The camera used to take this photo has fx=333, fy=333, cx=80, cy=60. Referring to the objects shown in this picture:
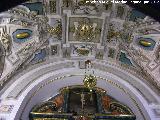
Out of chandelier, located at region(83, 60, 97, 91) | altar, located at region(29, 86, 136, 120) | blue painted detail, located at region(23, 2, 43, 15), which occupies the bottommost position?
altar, located at region(29, 86, 136, 120)

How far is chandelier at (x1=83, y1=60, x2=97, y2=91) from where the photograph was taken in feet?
32.4

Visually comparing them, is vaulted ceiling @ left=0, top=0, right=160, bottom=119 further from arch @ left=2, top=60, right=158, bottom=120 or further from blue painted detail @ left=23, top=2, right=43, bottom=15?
arch @ left=2, top=60, right=158, bottom=120

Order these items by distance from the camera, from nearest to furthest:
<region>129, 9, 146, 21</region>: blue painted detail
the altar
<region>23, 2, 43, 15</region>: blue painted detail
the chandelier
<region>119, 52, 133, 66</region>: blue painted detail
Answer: <region>23, 2, 43, 15</region>: blue painted detail, <region>129, 9, 146, 21</region>: blue painted detail, the altar, <region>119, 52, 133, 66</region>: blue painted detail, the chandelier

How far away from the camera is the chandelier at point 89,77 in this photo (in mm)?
9875

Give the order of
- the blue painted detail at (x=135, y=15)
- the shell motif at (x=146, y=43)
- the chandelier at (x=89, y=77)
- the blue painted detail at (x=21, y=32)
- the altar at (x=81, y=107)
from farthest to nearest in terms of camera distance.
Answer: the chandelier at (x=89, y=77)
the altar at (x=81, y=107)
the shell motif at (x=146, y=43)
the blue painted detail at (x=21, y=32)
the blue painted detail at (x=135, y=15)

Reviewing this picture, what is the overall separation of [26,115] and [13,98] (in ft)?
2.57

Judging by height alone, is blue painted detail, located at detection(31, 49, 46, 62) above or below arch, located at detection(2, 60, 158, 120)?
above

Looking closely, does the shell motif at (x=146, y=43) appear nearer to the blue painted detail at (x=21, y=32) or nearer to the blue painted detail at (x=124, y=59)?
the blue painted detail at (x=124, y=59)

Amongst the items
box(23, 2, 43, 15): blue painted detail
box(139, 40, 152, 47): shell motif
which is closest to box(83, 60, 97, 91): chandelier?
box(139, 40, 152, 47): shell motif

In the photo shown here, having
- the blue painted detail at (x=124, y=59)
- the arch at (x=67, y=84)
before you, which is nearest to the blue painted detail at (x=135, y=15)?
the blue painted detail at (x=124, y=59)

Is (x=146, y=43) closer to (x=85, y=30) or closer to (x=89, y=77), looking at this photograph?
(x=85, y=30)

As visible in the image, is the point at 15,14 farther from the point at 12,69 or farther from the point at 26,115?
the point at 26,115

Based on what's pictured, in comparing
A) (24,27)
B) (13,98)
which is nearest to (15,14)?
(24,27)

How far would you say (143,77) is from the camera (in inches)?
380
